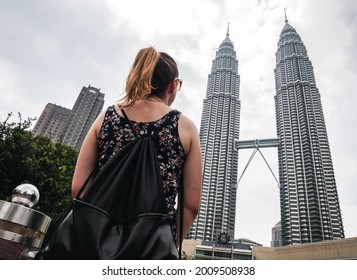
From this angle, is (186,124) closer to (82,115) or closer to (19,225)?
(19,225)

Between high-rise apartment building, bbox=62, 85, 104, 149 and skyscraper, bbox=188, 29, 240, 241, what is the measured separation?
124 ft

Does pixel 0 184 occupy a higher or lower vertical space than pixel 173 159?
higher

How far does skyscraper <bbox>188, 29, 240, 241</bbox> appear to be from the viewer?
240 ft

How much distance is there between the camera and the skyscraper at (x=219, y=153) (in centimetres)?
7325

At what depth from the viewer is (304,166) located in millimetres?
66438

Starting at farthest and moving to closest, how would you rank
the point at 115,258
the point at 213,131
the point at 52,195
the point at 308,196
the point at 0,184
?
the point at 213,131, the point at 308,196, the point at 52,195, the point at 0,184, the point at 115,258

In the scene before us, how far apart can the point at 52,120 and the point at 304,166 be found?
81.1 metres

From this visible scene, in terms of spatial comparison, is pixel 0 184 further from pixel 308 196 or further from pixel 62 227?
pixel 308 196

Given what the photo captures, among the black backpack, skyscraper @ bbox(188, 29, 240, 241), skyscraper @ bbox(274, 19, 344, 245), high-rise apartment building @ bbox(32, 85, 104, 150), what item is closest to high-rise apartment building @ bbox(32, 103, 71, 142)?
high-rise apartment building @ bbox(32, 85, 104, 150)

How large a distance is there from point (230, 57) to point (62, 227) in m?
97.8

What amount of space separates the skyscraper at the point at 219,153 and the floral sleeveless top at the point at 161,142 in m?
73.4

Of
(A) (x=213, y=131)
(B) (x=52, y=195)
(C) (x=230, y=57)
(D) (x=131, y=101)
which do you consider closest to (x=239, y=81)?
(C) (x=230, y=57)

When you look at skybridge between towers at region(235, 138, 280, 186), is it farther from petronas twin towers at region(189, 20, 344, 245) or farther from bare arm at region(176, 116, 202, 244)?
bare arm at region(176, 116, 202, 244)
